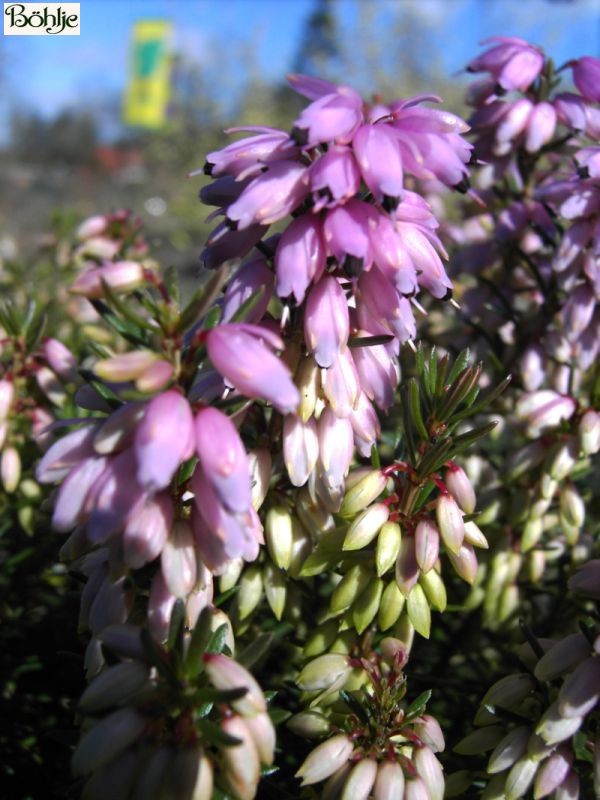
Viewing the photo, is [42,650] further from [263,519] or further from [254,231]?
[254,231]

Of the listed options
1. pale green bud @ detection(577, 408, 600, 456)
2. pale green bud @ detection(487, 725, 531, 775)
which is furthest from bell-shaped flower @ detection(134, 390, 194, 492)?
pale green bud @ detection(577, 408, 600, 456)

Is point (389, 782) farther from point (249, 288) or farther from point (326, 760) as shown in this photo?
point (249, 288)

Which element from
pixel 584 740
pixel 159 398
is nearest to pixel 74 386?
pixel 159 398

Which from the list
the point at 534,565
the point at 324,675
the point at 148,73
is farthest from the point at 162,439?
the point at 148,73

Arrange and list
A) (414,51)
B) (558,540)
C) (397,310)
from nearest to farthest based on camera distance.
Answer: (397,310) < (558,540) < (414,51)

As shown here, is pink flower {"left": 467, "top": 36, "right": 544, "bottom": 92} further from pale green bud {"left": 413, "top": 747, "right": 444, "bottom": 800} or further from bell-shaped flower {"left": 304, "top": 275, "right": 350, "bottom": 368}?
A: pale green bud {"left": 413, "top": 747, "right": 444, "bottom": 800}

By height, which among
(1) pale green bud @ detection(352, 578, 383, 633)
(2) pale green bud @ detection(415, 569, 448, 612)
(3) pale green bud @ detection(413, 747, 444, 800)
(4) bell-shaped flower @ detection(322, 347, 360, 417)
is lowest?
(3) pale green bud @ detection(413, 747, 444, 800)

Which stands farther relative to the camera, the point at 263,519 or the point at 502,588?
the point at 502,588
